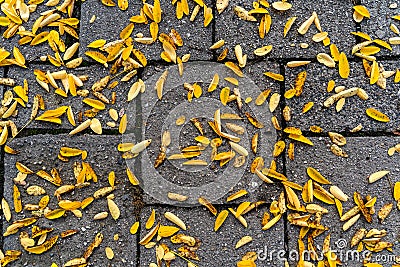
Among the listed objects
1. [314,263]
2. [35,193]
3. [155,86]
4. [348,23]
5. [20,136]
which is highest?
[348,23]

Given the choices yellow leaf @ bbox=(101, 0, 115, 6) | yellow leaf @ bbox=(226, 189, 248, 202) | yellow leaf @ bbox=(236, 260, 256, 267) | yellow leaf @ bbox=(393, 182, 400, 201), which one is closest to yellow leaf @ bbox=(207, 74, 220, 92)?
yellow leaf @ bbox=(226, 189, 248, 202)

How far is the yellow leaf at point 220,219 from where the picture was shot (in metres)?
1.78

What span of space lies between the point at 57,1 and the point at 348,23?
3.40 ft

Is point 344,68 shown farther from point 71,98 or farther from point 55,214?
point 55,214

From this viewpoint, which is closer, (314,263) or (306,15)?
(314,263)

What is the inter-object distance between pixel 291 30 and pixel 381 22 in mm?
318

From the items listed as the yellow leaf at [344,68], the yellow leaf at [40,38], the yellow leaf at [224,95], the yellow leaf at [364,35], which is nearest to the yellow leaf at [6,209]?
the yellow leaf at [40,38]

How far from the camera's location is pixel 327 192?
1793mm

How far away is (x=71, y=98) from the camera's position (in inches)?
74.5

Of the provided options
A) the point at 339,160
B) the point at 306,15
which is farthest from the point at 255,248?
A: the point at 306,15

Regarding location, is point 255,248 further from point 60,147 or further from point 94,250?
point 60,147

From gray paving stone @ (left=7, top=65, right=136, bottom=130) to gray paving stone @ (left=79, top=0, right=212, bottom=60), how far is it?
104mm

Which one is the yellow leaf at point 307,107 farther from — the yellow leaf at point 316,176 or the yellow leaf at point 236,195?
the yellow leaf at point 236,195

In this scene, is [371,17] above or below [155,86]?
above
